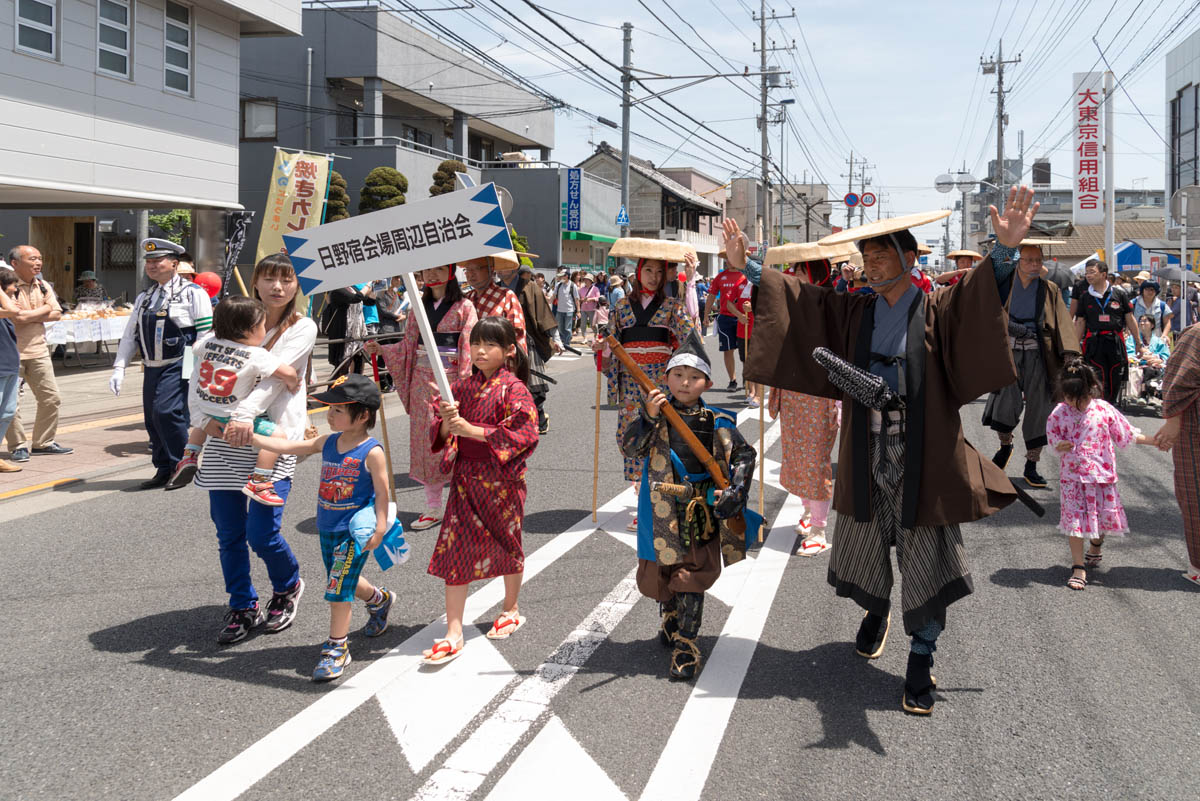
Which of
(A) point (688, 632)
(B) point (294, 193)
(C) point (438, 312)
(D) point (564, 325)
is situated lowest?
(A) point (688, 632)

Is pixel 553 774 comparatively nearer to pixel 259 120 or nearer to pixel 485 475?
pixel 485 475

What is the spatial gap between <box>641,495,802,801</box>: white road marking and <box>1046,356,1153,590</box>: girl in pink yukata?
170 cm

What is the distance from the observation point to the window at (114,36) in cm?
1580

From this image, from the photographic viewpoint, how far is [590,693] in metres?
4.02

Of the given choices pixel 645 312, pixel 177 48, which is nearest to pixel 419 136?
pixel 177 48

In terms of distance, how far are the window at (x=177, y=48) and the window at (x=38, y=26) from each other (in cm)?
225

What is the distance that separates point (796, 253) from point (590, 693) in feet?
11.0

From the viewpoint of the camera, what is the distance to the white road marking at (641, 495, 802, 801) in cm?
330

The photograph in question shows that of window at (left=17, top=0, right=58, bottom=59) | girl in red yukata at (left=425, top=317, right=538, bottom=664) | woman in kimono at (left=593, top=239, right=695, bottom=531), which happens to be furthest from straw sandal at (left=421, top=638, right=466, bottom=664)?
window at (left=17, top=0, right=58, bottom=59)

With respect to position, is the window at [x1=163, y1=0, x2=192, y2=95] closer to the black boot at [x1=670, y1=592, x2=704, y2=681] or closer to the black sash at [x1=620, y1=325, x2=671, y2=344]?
the black sash at [x1=620, y1=325, x2=671, y2=344]

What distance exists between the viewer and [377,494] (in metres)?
4.19

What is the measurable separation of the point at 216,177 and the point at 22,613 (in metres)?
15.2

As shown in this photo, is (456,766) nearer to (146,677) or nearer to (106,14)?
(146,677)

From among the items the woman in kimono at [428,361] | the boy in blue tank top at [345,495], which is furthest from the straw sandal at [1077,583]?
the boy in blue tank top at [345,495]
